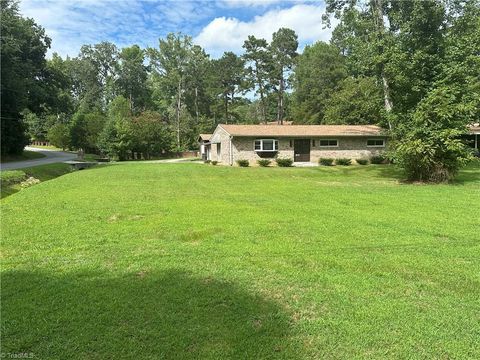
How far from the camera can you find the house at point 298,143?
29.1 metres

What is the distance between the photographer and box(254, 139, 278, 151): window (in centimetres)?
2925

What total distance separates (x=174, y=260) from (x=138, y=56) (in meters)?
76.7

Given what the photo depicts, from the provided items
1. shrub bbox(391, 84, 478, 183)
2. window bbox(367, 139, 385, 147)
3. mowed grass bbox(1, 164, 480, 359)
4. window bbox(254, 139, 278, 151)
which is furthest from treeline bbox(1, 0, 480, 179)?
mowed grass bbox(1, 164, 480, 359)

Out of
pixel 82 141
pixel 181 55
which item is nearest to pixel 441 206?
Answer: pixel 82 141

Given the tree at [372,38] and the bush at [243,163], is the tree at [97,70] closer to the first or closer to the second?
the bush at [243,163]

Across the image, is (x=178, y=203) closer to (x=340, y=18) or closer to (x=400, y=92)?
(x=400, y=92)

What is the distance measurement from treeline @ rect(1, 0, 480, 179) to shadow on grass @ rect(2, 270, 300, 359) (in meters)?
14.2

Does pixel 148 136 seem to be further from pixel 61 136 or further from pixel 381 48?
pixel 381 48

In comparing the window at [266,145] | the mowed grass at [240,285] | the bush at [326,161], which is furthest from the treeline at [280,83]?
the mowed grass at [240,285]

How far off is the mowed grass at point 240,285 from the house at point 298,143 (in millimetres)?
20739

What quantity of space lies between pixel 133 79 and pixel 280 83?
31.0m

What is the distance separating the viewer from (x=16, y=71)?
29141 mm

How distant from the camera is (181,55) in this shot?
61.8 meters

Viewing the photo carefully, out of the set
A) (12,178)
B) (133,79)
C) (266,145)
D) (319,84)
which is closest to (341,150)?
(266,145)
